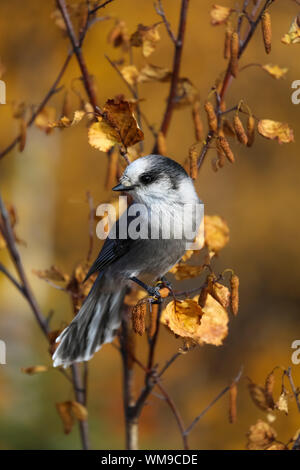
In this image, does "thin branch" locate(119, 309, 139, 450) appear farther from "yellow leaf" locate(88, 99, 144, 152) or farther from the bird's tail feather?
"yellow leaf" locate(88, 99, 144, 152)

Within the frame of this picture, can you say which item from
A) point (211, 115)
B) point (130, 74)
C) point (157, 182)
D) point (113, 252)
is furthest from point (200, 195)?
point (211, 115)

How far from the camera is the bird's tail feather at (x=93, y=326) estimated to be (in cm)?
161

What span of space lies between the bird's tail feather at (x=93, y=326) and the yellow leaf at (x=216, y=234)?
0.39 m

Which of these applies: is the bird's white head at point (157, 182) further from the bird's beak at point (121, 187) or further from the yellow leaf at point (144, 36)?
the yellow leaf at point (144, 36)

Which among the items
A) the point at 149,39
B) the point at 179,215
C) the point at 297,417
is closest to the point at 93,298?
the point at 179,215

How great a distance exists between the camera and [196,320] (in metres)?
1.15

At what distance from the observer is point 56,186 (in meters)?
4.92

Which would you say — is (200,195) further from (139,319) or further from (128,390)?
(139,319)

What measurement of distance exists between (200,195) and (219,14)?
10.7 feet

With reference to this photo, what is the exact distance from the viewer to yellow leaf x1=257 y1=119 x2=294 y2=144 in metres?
1.31

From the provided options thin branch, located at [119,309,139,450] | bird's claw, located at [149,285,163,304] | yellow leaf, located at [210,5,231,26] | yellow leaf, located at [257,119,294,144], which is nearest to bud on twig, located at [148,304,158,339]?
bird's claw, located at [149,285,163,304]

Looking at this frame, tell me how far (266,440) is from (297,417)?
2.88 m

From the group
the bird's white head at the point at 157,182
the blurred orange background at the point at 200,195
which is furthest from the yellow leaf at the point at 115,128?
the blurred orange background at the point at 200,195
